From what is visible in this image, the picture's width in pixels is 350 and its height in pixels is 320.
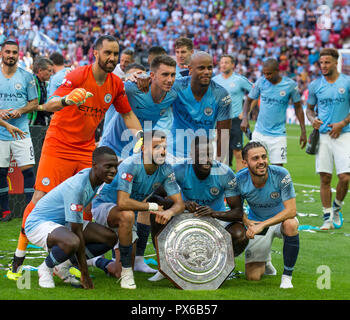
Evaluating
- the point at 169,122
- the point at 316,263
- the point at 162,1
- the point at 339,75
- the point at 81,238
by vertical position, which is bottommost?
the point at 316,263

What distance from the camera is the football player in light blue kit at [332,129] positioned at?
29.1 feet

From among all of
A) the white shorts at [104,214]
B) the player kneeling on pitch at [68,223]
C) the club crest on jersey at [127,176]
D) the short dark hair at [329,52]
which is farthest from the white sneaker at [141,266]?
the short dark hair at [329,52]

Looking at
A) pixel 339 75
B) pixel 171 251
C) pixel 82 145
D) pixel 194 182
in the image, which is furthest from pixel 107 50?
pixel 339 75

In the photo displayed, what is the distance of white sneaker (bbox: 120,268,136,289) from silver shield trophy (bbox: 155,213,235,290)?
0.28m

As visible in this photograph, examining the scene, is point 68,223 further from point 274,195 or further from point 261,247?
point 274,195

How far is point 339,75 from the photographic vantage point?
359 inches

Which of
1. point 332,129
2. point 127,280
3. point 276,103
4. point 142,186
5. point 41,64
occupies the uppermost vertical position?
point 41,64

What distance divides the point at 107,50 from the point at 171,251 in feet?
6.64

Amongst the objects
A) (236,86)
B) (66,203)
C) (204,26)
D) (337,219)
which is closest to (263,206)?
(66,203)

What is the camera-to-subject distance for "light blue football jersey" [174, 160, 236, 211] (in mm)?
6129

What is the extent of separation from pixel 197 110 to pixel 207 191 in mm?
1086

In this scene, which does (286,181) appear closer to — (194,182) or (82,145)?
(194,182)

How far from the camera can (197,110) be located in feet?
22.7
